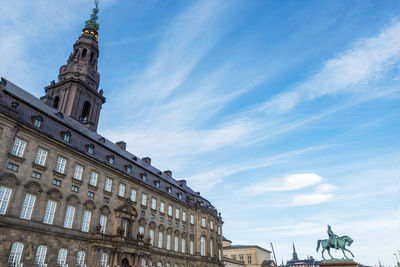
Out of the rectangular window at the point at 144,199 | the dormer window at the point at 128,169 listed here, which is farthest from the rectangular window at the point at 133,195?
the dormer window at the point at 128,169

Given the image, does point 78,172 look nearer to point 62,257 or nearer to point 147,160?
point 62,257

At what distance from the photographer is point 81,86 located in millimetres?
51781

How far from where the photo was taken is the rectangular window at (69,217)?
30.4 metres

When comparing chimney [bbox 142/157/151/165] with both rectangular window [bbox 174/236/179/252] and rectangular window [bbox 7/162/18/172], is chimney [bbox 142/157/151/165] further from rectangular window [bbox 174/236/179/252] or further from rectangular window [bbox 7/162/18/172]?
rectangular window [bbox 7/162/18/172]

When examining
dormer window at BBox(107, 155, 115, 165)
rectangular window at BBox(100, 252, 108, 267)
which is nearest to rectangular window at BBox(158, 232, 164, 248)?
rectangular window at BBox(100, 252, 108, 267)

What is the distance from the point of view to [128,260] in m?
36.8

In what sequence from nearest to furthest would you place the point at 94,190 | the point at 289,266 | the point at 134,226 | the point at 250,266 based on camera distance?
the point at 94,190 < the point at 134,226 < the point at 250,266 < the point at 289,266

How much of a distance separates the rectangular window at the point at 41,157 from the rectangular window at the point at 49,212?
3.93 m

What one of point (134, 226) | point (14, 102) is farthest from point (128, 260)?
point (14, 102)

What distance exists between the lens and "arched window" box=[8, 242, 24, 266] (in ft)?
80.8

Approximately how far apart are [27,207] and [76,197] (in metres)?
5.62

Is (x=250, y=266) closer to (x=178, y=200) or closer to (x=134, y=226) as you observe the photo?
(x=178, y=200)

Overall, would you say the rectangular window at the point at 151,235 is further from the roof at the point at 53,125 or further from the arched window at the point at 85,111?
the arched window at the point at 85,111

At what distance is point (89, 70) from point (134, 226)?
102ft
